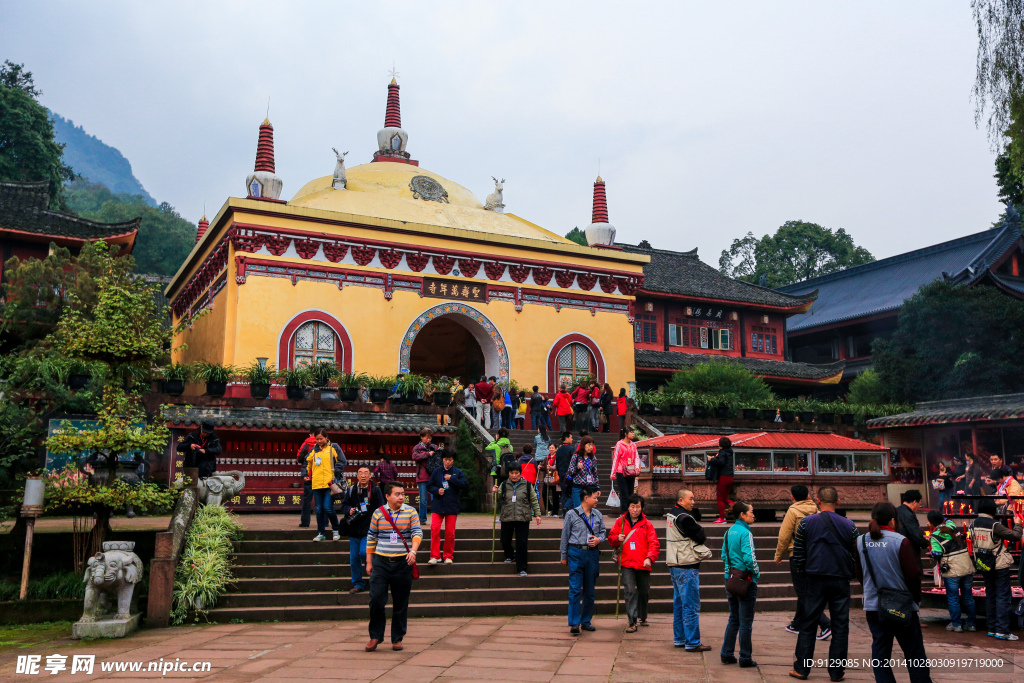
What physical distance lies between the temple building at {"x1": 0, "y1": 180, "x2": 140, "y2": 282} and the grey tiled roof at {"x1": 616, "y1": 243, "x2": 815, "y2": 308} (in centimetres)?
1830

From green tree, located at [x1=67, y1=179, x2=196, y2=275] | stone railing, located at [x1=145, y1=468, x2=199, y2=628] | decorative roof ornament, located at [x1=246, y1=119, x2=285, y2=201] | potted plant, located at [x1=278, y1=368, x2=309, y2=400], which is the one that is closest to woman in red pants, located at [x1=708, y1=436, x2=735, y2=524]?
stone railing, located at [x1=145, y1=468, x2=199, y2=628]

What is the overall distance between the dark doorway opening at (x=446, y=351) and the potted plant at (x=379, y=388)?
6.24 metres

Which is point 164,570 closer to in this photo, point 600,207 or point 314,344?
point 314,344

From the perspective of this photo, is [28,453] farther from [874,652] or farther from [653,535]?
[874,652]

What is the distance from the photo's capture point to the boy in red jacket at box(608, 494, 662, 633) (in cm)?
905

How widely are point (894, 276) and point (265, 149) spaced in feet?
96.6

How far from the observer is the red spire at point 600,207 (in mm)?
28312

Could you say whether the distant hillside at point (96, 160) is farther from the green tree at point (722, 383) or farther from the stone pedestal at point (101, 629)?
the stone pedestal at point (101, 629)

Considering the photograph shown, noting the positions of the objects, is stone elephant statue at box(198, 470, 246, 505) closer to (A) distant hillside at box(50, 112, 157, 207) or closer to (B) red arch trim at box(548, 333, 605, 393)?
(B) red arch trim at box(548, 333, 605, 393)

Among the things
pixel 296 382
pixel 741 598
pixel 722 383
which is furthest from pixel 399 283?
pixel 741 598

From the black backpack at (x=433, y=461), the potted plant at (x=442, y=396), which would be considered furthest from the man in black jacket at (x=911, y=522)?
the potted plant at (x=442, y=396)

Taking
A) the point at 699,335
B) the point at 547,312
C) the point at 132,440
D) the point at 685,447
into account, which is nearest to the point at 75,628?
the point at 132,440

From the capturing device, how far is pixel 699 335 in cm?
3447

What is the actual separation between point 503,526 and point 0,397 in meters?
7.22
